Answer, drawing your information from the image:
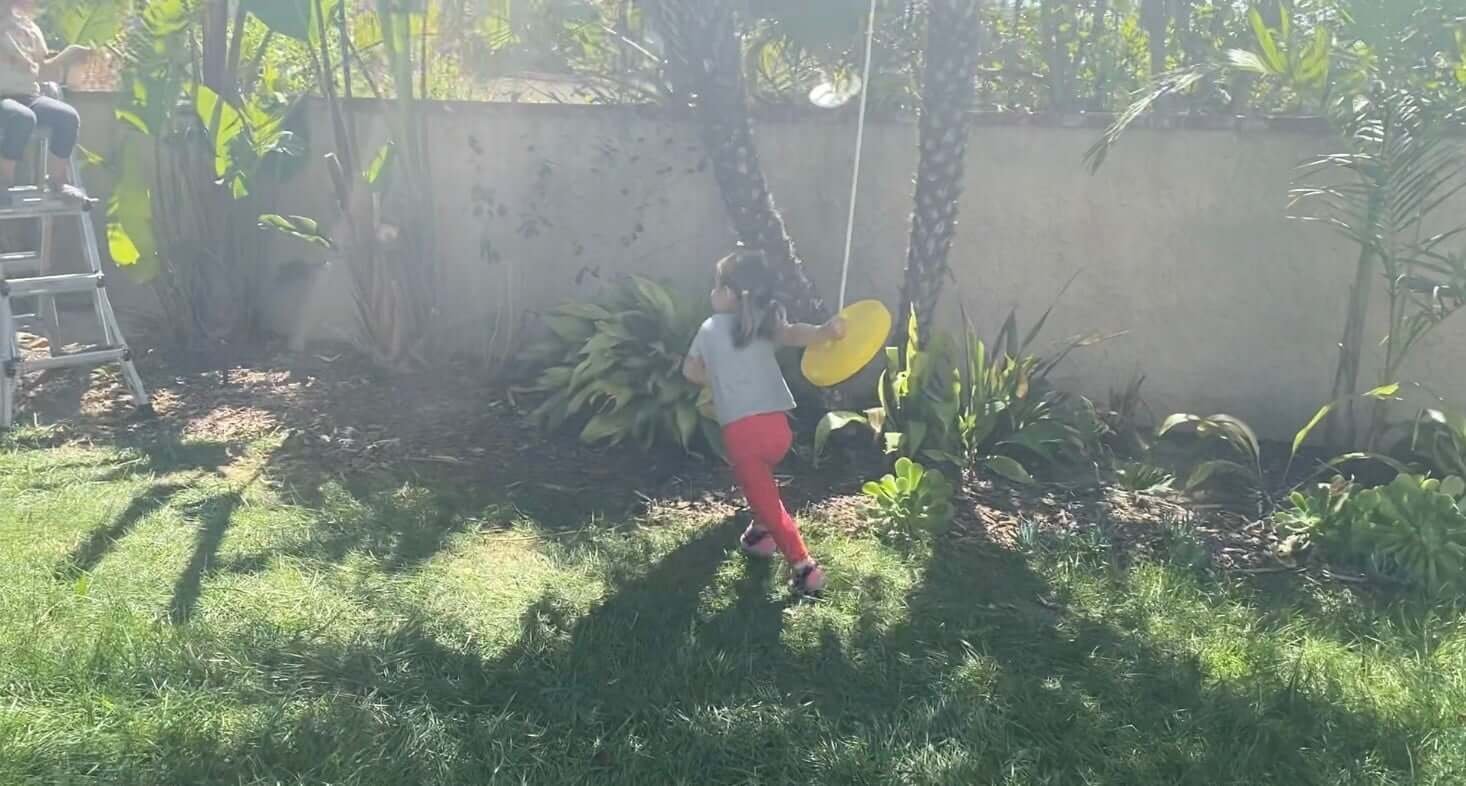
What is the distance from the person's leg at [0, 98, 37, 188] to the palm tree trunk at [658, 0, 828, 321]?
3232 millimetres

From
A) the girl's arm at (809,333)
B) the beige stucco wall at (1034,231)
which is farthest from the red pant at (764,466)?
the beige stucco wall at (1034,231)

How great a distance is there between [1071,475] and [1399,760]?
7.71ft

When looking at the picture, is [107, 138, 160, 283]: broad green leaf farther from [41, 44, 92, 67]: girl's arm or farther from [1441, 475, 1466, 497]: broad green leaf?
[1441, 475, 1466, 497]: broad green leaf

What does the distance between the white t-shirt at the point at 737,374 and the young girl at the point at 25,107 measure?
3.69 m

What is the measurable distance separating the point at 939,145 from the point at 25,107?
4591 mm

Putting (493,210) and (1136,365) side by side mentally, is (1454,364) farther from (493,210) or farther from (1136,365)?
(493,210)

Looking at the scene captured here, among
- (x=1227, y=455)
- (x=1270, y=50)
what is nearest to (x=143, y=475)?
(x=1227, y=455)

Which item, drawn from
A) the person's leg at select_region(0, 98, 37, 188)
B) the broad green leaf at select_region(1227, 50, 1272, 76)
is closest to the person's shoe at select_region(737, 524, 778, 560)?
the broad green leaf at select_region(1227, 50, 1272, 76)

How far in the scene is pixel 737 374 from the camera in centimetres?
413

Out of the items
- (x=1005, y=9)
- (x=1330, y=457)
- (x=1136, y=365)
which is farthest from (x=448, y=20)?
(x=1330, y=457)

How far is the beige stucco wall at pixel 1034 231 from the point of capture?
585 centimetres

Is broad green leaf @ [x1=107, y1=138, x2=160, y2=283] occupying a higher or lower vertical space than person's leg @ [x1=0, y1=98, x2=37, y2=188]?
lower

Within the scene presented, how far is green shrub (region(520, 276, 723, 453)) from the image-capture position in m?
5.52

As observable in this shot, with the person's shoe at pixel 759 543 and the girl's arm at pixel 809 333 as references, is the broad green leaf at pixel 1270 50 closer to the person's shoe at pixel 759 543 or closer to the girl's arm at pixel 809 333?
the girl's arm at pixel 809 333
